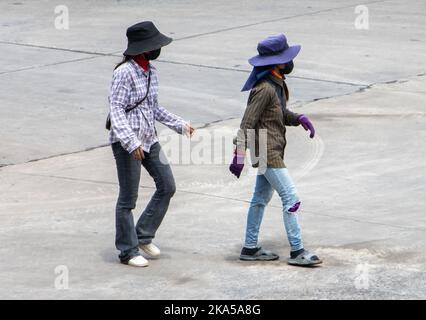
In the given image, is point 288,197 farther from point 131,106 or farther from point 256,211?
point 131,106

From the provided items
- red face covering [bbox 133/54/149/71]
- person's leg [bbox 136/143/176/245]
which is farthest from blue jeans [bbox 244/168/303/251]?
red face covering [bbox 133/54/149/71]

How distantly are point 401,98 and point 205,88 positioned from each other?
2.46 m

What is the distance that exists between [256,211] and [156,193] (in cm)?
76

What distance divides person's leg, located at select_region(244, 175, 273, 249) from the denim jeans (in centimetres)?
63

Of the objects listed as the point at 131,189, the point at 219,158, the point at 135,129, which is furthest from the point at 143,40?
the point at 219,158

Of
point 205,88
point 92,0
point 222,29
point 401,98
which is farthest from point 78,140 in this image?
point 92,0

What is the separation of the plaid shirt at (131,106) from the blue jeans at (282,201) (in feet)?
2.90

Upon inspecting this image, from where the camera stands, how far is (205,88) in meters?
14.8

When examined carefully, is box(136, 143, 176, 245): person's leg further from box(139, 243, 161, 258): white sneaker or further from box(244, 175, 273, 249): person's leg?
box(244, 175, 273, 249): person's leg

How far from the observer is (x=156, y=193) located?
8.77m

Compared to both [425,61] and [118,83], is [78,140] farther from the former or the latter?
[425,61]

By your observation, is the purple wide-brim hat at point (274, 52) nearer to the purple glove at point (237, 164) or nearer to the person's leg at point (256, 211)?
the purple glove at point (237, 164)

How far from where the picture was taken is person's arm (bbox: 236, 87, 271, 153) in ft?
27.6

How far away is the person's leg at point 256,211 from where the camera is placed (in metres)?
8.78
